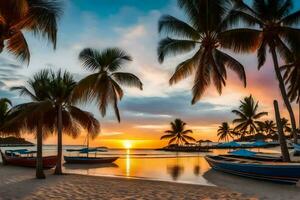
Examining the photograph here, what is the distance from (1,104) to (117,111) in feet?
59.9

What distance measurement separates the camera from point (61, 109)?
21.3m

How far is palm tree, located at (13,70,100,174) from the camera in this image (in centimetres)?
2088

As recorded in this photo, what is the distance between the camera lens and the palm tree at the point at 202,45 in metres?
23.2

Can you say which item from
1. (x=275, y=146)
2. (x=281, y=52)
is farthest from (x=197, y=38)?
(x=275, y=146)

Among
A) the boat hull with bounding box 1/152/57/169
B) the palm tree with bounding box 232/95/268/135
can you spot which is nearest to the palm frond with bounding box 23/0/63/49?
the boat hull with bounding box 1/152/57/169

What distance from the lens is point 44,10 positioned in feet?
34.0

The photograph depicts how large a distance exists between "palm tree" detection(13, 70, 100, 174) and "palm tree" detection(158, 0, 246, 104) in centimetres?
705

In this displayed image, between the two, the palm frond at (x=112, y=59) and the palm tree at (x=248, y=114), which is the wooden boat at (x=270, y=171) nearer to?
the palm frond at (x=112, y=59)

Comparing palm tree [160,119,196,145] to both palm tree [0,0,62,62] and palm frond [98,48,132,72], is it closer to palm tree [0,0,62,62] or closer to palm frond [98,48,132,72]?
palm frond [98,48,132,72]

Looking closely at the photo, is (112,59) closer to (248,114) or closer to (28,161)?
(28,161)

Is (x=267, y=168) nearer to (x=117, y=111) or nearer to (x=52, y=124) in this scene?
(x=117, y=111)

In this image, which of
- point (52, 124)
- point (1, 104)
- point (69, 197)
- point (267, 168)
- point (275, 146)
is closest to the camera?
point (69, 197)

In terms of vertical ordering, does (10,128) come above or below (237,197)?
above

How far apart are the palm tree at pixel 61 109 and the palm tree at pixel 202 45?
278 inches
